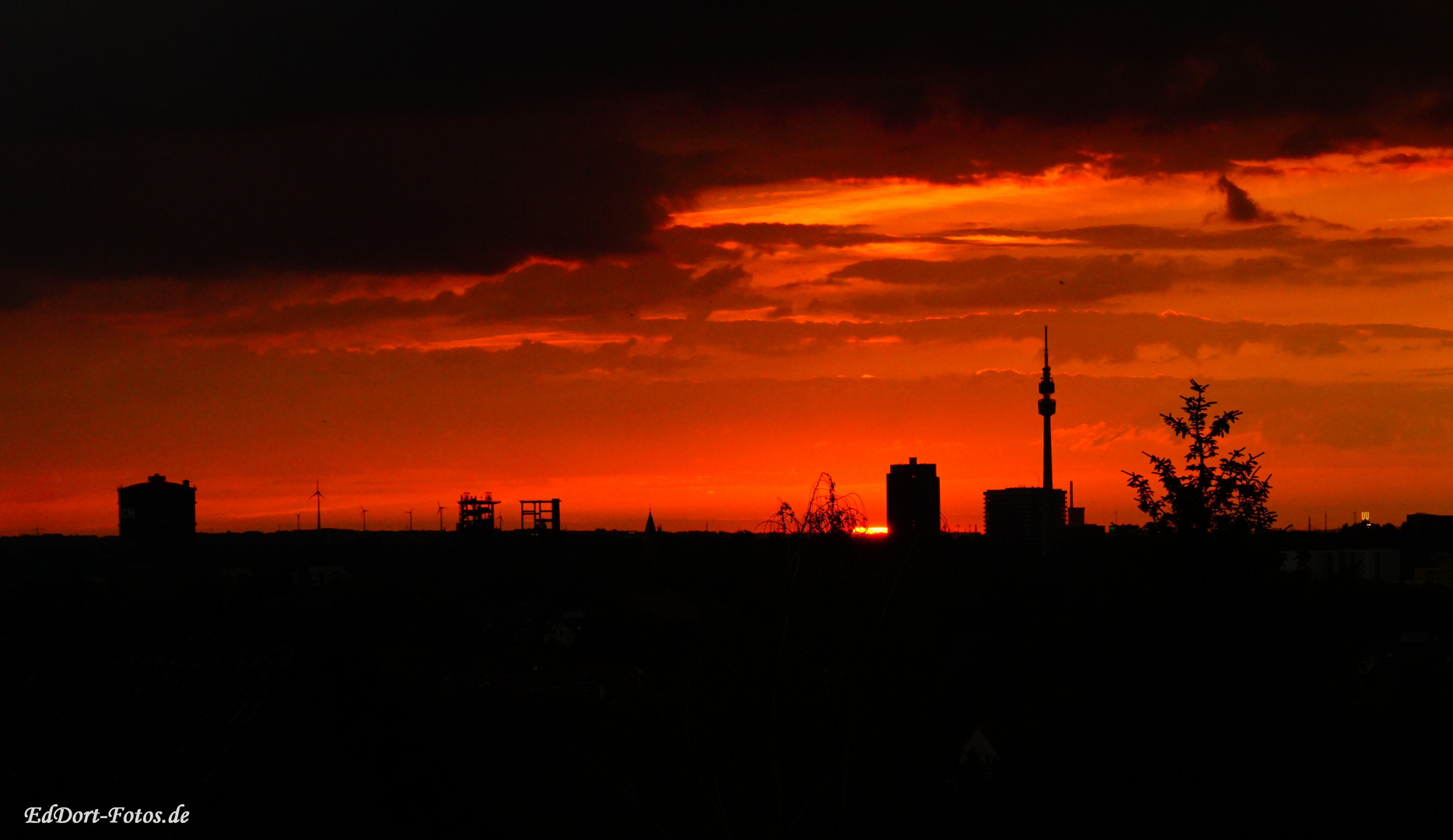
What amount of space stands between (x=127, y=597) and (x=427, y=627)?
10417cm

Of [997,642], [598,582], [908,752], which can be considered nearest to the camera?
[908,752]

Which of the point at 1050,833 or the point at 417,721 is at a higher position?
the point at 417,721

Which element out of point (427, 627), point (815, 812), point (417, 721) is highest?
point (417, 721)

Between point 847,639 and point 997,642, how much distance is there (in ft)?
236

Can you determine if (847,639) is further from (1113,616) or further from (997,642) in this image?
(997,642)

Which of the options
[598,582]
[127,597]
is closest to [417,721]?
[127,597]

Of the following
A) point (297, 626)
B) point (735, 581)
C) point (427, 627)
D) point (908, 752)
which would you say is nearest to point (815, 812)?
point (908, 752)

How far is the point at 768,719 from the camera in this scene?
1955cm

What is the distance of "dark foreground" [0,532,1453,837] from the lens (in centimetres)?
1370

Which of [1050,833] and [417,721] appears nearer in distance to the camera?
[417,721]

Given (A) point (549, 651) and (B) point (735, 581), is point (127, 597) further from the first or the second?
(A) point (549, 651)

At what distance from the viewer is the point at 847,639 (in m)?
20.0

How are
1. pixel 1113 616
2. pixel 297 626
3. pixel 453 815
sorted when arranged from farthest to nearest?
pixel 1113 616 → pixel 453 815 → pixel 297 626

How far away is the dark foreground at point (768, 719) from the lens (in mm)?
13703
